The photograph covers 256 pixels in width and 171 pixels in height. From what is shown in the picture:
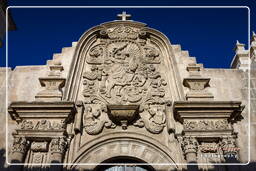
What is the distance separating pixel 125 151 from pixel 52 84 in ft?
9.67

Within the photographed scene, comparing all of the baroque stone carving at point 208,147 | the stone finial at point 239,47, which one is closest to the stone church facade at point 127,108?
the baroque stone carving at point 208,147

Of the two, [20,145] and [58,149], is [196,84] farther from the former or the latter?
[20,145]

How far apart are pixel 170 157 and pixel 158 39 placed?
4.12 metres

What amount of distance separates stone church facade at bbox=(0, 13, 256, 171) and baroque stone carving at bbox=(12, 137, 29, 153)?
3 centimetres

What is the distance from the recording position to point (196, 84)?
832cm

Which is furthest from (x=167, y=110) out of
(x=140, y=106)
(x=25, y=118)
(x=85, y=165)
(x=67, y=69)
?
(x=25, y=118)

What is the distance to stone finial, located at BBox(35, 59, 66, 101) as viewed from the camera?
7.88 meters

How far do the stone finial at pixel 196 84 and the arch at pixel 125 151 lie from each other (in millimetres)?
1768

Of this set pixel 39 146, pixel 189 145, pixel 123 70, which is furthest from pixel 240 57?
pixel 39 146

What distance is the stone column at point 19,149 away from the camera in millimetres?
6785

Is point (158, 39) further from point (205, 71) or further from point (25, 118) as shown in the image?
point (25, 118)

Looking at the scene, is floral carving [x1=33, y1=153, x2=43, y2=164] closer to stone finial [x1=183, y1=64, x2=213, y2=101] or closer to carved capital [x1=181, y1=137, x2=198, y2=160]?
carved capital [x1=181, y1=137, x2=198, y2=160]

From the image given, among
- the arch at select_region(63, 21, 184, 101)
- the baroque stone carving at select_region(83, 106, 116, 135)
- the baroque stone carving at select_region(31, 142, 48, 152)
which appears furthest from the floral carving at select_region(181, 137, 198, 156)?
the baroque stone carving at select_region(31, 142, 48, 152)

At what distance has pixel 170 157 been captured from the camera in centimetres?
723
